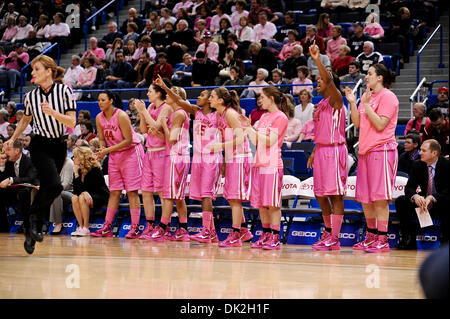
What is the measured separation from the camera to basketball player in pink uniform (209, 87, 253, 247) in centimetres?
796

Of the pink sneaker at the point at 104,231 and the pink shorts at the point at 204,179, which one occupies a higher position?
the pink shorts at the point at 204,179

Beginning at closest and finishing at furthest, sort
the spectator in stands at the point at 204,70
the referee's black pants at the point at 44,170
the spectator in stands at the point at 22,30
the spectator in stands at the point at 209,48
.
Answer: the referee's black pants at the point at 44,170
the spectator in stands at the point at 204,70
the spectator in stands at the point at 209,48
the spectator in stands at the point at 22,30

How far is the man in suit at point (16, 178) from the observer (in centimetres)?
1034

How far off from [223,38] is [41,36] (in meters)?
6.13

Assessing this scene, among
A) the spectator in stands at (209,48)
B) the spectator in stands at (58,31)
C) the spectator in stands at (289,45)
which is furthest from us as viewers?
the spectator in stands at (58,31)

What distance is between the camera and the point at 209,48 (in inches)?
557

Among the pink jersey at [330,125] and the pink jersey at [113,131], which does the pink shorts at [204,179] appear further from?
the pink jersey at [330,125]

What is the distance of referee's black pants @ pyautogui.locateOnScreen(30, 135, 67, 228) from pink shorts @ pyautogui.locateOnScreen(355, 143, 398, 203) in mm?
3211

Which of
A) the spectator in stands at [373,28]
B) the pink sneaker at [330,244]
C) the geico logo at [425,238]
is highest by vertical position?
the spectator in stands at [373,28]

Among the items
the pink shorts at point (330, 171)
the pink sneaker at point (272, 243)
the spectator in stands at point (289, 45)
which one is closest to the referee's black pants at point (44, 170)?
the pink sneaker at point (272, 243)

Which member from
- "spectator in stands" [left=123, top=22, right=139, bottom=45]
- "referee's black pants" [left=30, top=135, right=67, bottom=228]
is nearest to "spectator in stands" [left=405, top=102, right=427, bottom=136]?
"referee's black pants" [left=30, top=135, right=67, bottom=228]

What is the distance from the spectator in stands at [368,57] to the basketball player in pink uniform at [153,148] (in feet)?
14.5
